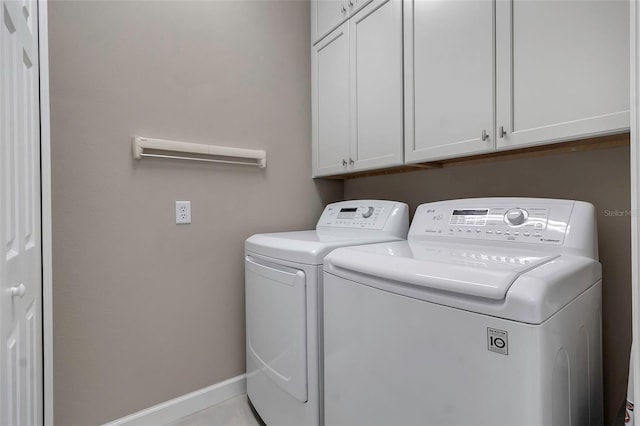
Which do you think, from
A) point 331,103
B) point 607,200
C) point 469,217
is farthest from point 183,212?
point 607,200

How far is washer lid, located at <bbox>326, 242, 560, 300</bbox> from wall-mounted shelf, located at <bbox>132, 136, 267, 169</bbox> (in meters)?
0.99

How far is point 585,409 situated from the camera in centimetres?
94

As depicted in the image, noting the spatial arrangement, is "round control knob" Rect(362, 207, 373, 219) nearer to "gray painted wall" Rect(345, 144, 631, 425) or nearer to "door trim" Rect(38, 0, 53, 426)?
"gray painted wall" Rect(345, 144, 631, 425)

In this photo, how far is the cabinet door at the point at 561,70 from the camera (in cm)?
102

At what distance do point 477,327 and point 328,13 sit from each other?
1958 millimetres

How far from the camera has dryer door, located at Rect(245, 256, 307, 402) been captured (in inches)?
51.4

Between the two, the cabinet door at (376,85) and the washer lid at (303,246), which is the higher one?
the cabinet door at (376,85)

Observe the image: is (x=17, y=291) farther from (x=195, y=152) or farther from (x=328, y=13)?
(x=328, y=13)

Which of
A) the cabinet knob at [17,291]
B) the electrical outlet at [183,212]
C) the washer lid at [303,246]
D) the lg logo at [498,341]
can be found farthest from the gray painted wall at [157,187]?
the lg logo at [498,341]

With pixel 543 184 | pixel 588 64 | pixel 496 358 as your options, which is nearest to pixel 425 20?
pixel 588 64

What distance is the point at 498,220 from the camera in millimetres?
1272

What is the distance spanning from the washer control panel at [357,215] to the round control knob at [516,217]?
0.62m

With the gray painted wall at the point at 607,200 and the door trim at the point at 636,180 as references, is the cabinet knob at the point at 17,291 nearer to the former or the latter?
the door trim at the point at 636,180

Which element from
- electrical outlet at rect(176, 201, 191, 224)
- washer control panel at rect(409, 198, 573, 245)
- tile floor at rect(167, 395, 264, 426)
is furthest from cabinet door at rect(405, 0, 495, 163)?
tile floor at rect(167, 395, 264, 426)
